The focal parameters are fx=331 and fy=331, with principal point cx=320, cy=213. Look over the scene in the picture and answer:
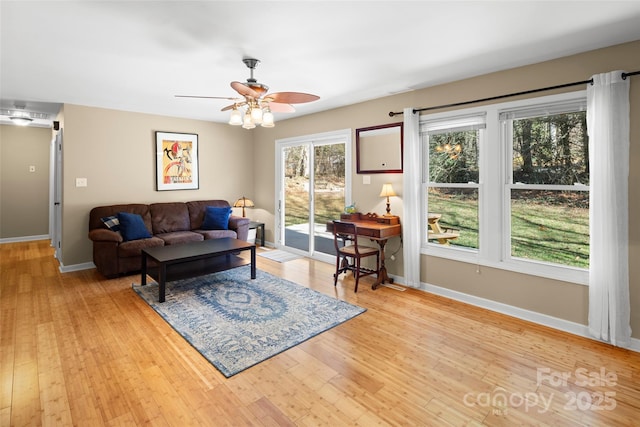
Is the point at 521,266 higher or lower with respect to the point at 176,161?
lower

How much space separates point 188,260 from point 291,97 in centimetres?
217

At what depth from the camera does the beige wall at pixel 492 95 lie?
8.95ft

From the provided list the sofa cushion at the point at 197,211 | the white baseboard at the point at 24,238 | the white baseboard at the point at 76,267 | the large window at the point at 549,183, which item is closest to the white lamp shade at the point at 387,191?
the large window at the point at 549,183

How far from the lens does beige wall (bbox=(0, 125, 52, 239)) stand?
21.8ft

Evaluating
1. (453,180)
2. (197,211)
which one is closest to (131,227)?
(197,211)

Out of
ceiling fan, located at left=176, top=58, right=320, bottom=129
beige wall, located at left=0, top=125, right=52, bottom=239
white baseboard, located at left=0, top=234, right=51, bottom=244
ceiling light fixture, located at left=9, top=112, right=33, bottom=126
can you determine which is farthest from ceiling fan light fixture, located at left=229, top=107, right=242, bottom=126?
white baseboard, located at left=0, top=234, right=51, bottom=244

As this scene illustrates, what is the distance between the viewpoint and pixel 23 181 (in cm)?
682

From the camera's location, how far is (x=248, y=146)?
22.6ft

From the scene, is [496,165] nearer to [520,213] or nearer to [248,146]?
[520,213]

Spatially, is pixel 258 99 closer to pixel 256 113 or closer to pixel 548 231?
pixel 256 113

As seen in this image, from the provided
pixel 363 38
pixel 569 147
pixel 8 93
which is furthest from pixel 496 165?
pixel 8 93

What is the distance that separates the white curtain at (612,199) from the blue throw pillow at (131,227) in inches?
212

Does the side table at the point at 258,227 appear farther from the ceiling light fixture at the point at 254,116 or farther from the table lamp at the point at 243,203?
the ceiling light fixture at the point at 254,116

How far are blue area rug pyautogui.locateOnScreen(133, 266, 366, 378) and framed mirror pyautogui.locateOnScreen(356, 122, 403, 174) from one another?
1.92 m
